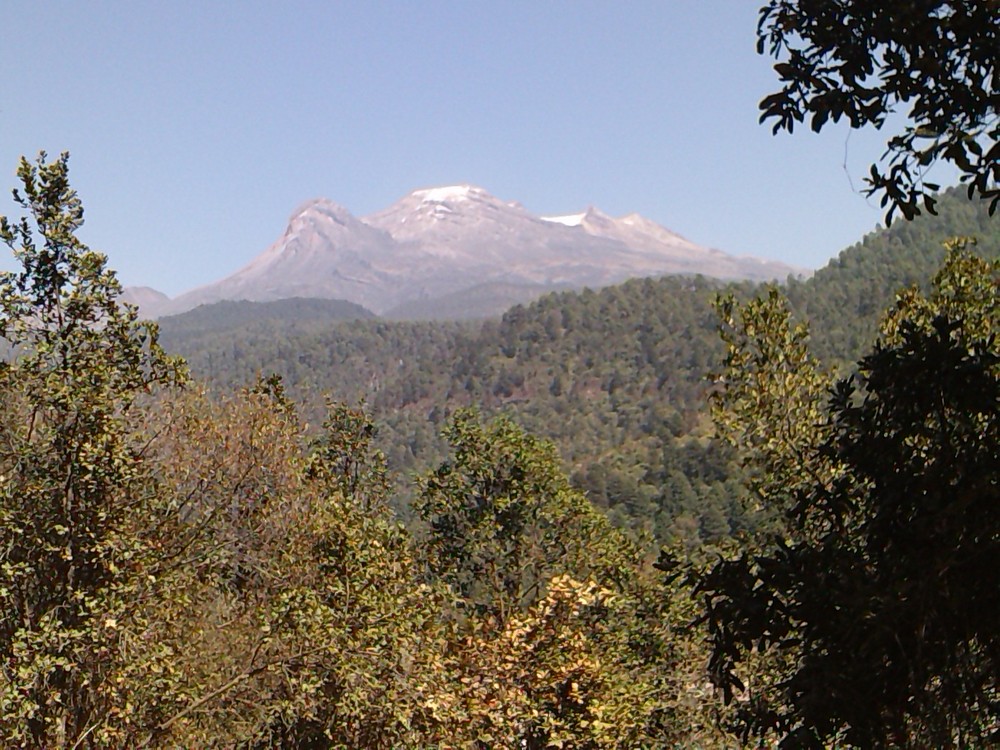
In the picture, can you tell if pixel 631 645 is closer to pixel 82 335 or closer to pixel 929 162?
pixel 82 335

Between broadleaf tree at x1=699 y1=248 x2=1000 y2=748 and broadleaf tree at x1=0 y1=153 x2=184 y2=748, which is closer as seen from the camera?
broadleaf tree at x1=699 y1=248 x2=1000 y2=748

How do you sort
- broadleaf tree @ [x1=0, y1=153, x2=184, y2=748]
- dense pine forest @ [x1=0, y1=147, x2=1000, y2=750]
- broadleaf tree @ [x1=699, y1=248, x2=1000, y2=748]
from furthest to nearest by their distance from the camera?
broadleaf tree @ [x1=0, y1=153, x2=184, y2=748] < dense pine forest @ [x1=0, y1=147, x2=1000, y2=750] < broadleaf tree @ [x1=699, y1=248, x2=1000, y2=748]

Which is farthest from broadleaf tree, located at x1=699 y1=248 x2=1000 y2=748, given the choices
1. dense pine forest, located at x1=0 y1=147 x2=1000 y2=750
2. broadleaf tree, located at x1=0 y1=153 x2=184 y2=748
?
broadleaf tree, located at x1=0 y1=153 x2=184 y2=748

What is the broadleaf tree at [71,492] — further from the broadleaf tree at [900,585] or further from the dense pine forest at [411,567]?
the broadleaf tree at [900,585]

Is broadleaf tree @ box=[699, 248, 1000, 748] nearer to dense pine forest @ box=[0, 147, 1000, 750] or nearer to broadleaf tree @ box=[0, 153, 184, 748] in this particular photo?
Answer: dense pine forest @ box=[0, 147, 1000, 750]

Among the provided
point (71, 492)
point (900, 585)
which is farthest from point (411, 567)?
point (900, 585)

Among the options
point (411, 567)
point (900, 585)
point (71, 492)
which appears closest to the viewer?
point (900, 585)

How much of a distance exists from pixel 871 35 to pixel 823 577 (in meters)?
3.13

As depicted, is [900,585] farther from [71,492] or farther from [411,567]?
[411,567]

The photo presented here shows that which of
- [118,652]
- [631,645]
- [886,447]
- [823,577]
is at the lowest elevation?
[631,645]

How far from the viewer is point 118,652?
1159 cm

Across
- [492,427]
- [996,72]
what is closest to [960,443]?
[996,72]

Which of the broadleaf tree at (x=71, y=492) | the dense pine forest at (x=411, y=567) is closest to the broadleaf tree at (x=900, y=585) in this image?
the dense pine forest at (x=411, y=567)

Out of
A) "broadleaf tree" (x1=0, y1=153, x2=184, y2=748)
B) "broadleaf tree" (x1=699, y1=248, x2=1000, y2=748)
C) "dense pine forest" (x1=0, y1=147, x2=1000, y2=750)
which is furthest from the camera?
"broadleaf tree" (x1=0, y1=153, x2=184, y2=748)
